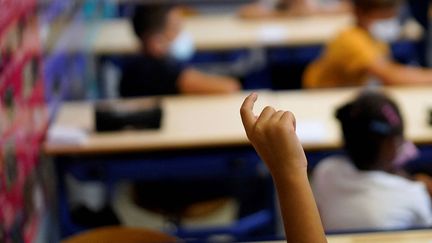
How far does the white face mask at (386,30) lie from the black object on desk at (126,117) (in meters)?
1.14

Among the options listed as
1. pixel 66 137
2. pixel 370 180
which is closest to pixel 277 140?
pixel 370 180

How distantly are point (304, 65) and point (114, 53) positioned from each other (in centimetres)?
107

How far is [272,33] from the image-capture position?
468cm

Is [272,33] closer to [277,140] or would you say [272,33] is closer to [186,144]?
[186,144]

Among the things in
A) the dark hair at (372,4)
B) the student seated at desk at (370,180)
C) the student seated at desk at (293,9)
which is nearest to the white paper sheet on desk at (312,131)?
the student seated at desk at (370,180)

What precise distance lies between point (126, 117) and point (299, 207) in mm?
1821

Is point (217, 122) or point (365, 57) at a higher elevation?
point (365, 57)

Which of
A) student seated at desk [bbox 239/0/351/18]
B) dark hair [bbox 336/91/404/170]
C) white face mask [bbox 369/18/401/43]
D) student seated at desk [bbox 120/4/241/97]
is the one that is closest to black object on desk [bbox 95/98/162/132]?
student seated at desk [bbox 120/4/241/97]

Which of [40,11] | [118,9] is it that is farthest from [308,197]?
[118,9]

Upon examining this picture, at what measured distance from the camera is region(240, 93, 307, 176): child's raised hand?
1.30 metres

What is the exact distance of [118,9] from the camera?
569 centimetres

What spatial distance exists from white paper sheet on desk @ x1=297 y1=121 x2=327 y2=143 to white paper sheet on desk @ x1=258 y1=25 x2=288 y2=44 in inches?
59.3

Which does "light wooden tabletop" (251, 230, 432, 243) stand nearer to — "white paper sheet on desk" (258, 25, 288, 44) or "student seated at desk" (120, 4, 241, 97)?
"student seated at desk" (120, 4, 241, 97)

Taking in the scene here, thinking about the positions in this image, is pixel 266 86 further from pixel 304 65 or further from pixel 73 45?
pixel 73 45
